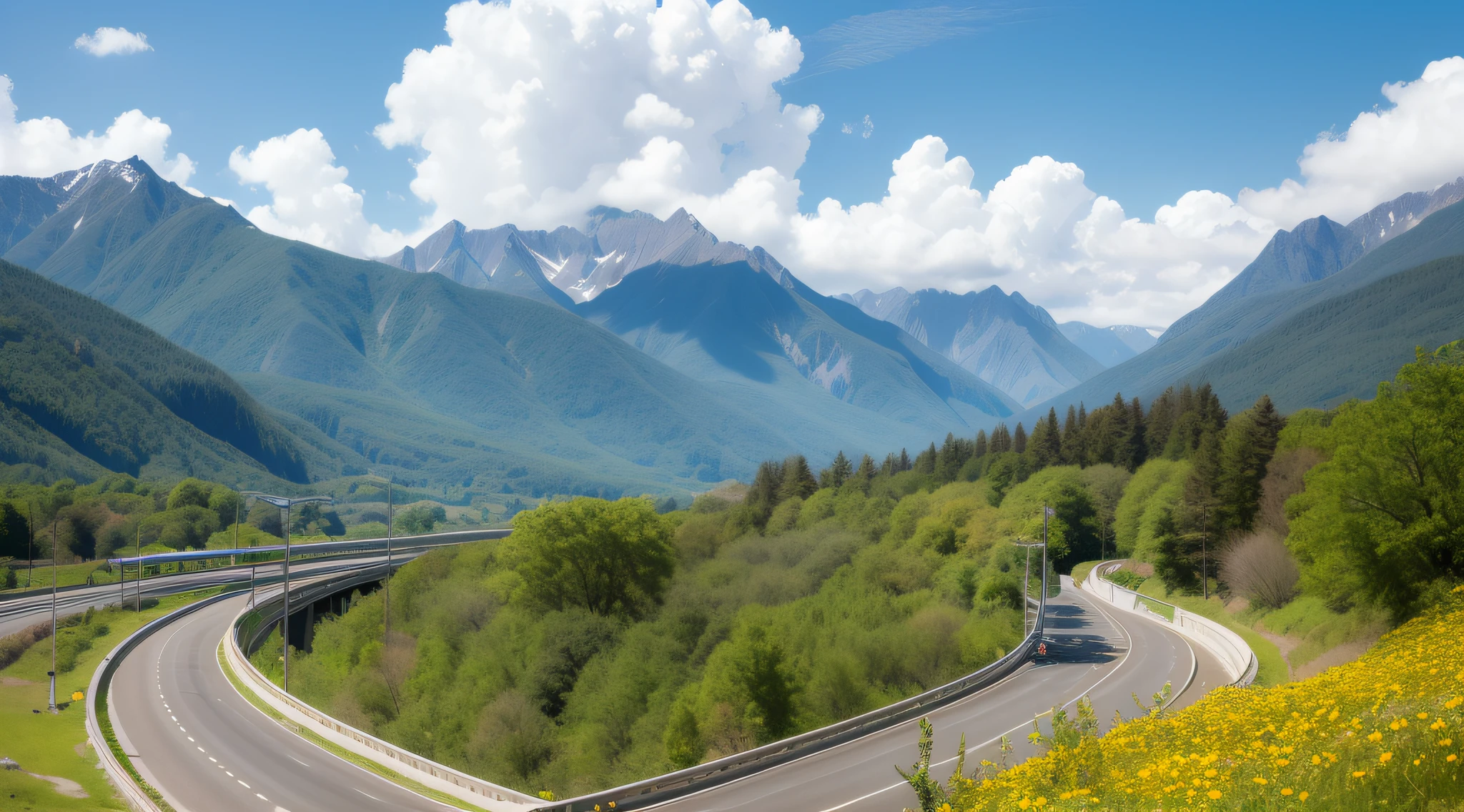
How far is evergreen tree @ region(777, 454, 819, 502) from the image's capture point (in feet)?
390

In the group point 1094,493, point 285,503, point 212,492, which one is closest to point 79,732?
point 285,503

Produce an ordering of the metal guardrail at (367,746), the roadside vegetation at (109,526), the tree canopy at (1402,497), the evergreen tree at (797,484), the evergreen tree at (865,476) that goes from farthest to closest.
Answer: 1. the evergreen tree at (865,476)
2. the evergreen tree at (797,484)
3. the roadside vegetation at (109,526)
4. the tree canopy at (1402,497)
5. the metal guardrail at (367,746)

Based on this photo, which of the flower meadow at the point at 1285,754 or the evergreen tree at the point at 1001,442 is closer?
the flower meadow at the point at 1285,754

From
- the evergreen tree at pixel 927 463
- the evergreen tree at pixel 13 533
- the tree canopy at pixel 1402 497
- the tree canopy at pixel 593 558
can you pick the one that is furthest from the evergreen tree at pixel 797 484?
the evergreen tree at pixel 13 533

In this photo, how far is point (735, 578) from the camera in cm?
7344

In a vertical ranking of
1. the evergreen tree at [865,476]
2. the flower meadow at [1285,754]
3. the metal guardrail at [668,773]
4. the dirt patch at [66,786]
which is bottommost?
the dirt patch at [66,786]

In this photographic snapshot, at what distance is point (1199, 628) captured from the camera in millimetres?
57031

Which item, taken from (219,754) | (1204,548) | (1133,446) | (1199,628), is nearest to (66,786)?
(219,754)

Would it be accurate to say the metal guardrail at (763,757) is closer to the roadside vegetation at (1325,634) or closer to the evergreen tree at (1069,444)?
the roadside vegetation at (1325,634)

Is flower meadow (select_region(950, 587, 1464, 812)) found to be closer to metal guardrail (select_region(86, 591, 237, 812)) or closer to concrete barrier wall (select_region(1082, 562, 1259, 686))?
concrete barrier wall (select_region(1082, 562, 1259, 686))

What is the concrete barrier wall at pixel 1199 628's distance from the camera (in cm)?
4169

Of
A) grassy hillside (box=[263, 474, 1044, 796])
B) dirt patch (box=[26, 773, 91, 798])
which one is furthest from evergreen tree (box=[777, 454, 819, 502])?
dirt patch (box=[26, 773, 91, 798])

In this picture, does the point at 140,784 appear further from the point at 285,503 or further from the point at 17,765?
the point at 285,503

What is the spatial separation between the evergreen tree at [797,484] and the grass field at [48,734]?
244ft
